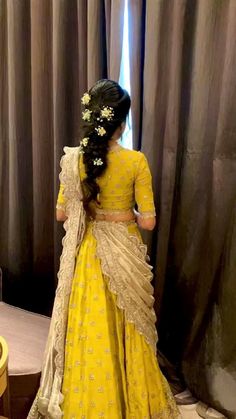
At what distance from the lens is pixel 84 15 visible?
2.12 m

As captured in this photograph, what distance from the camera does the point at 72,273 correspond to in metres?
1.76

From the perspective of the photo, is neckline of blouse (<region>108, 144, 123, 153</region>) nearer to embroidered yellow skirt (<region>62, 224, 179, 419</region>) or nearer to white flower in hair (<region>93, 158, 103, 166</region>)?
white flower in hair (<region>93, 158, 103, 166</region>)

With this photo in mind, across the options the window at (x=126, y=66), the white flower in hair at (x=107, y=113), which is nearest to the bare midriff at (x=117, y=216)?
the white flower in hair at (x=107, y=113)

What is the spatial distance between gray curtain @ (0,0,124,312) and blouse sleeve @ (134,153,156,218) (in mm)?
538

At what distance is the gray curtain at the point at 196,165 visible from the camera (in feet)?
6.06

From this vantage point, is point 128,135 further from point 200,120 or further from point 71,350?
point 71,350

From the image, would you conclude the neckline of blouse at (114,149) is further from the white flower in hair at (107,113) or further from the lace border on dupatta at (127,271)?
the lace border on dupatta at (127,271)

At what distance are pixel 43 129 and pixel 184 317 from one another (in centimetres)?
113

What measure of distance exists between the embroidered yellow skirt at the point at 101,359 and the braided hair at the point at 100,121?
0.26 meters

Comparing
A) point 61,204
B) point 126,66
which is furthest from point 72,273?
point 126,66

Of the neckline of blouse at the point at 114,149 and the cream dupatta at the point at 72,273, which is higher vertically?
the neckline of blouse at the point at 114,149

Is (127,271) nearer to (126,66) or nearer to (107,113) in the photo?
(107,113)

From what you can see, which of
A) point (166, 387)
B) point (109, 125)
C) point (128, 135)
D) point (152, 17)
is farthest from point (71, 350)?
point (152, 17)

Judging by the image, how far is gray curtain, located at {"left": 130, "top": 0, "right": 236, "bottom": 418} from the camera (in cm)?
185
